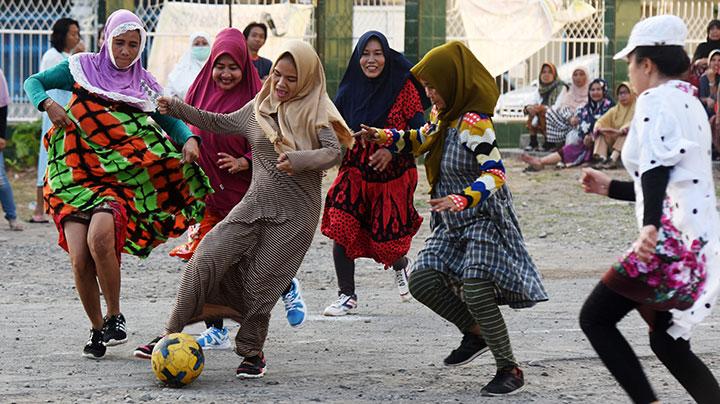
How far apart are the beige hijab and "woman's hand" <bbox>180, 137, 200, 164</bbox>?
0.50 metres

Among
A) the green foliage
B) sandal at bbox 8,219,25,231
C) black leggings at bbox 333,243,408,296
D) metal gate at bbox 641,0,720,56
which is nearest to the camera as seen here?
black leggings at bbox 333,243,408,296

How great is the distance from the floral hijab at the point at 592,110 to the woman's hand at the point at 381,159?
413 inches

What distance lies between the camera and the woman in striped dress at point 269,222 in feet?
19.4

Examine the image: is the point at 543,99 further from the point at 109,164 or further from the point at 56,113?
the point at 56,113

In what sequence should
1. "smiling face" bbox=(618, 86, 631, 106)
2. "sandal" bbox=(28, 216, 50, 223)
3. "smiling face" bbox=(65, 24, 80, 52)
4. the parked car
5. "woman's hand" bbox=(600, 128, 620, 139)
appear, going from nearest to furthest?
Result: "smiling face" bbox=(65, 24, 80, 52) < "sandal" bbox=(28, 216, 50, 223) < "woman's hand" bbox=(600, 128, 620, 139) < "smiling face" bbox=(618, 86, 631, 106) < the parked car

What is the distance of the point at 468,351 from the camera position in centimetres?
604

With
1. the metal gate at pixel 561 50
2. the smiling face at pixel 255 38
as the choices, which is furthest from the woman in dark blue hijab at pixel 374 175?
the metal gate at pixel 561 50

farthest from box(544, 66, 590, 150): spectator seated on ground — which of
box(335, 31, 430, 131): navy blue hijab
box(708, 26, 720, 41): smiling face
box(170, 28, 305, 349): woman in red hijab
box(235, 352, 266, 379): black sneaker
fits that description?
box(235, 352, 266, 379): black sneaker

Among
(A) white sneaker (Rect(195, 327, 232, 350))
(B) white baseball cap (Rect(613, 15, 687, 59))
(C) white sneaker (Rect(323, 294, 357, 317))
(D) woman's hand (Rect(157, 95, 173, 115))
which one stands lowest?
(C) white sneaker (Rect(323, 294, 357, 317))

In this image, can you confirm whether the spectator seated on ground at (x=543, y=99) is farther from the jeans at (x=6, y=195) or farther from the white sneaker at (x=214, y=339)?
the white sneaker at (x=214, y=339)

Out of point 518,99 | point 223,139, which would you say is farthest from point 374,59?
point 518,99

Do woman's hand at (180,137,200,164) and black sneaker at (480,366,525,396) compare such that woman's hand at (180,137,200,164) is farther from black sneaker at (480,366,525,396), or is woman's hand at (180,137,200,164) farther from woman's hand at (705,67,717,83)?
woman's hand at (705,67,717,83)

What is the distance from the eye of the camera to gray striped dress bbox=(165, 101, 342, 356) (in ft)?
19.3

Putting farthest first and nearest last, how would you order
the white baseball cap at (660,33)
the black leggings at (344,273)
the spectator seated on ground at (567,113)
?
the spectator seated on ground at (567,113), the black leggings at (344,273), the white baseball cap at (660,33)
